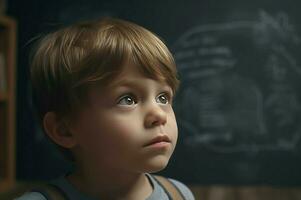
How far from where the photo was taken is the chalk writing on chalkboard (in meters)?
2.76

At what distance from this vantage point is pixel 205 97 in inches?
112

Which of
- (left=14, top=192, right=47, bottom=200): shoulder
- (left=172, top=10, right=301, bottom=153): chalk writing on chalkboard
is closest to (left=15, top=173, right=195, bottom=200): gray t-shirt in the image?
(left=14, top=192, right=47, bottom=200): shoulder

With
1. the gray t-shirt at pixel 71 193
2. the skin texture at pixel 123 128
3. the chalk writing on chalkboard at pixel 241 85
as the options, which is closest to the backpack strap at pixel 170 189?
the gray t-shirt at pixel 71 193

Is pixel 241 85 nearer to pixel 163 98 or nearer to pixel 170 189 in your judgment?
pixel 170 189

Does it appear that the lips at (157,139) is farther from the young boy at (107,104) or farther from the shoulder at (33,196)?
the shoulder at (33,196)

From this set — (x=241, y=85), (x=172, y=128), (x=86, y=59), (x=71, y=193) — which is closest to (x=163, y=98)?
(x=172, y=128)

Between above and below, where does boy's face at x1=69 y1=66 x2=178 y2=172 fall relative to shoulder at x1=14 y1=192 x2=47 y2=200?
above

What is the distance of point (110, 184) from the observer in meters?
0.95

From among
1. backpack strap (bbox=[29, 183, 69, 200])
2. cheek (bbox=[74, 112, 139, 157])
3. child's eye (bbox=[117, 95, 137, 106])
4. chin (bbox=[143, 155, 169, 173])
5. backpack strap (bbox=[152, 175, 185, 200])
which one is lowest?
backpack strap (bbox=[152, 175, 185, 200])

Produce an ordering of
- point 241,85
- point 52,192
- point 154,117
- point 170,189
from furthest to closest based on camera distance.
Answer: point 241,85 < point 170,189 < point 52,192 < point 154,117

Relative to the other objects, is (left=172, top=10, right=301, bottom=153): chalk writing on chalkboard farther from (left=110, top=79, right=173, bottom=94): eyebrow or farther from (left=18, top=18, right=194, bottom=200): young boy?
(left=110, top=79, right=173, bottom=94): eyebrow

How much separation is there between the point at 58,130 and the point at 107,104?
0.49 feet

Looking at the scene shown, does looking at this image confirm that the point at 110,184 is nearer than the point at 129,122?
No

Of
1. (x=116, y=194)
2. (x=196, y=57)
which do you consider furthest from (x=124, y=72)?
(x=196, y=57)
